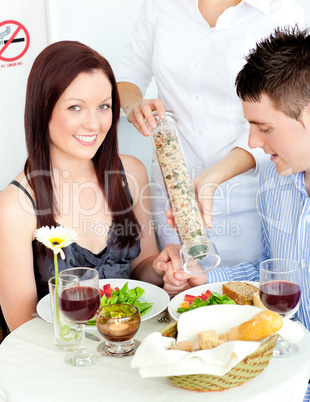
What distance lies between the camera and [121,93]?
214 cm

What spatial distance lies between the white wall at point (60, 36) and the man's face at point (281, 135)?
163 centimetres

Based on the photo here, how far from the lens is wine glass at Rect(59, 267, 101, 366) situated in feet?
4.14

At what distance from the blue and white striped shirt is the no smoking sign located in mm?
2021

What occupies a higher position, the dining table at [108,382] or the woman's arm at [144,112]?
the woman's arm at [144,112]

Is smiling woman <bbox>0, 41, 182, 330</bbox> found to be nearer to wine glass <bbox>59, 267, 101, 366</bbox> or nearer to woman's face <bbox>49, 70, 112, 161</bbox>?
woman's face <bbox>49, 70, 112, 161</bbox>

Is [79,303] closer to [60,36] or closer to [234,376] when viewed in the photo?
[234,376]

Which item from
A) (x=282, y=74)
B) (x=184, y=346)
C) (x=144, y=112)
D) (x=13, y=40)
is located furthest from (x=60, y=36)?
(x=184, y=346)

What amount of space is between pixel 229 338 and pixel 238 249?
3.10ft

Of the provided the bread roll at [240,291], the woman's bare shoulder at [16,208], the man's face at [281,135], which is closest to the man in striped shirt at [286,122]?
the man's face at [281,135]

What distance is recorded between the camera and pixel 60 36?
328cm

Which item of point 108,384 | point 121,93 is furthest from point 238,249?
point 108,384

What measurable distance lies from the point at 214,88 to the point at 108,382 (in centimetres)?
115

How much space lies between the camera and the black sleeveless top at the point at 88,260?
181cm

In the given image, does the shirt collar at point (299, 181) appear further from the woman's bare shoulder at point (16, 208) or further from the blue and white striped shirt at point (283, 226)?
the woman's bare shoulder at point (16, 208)
